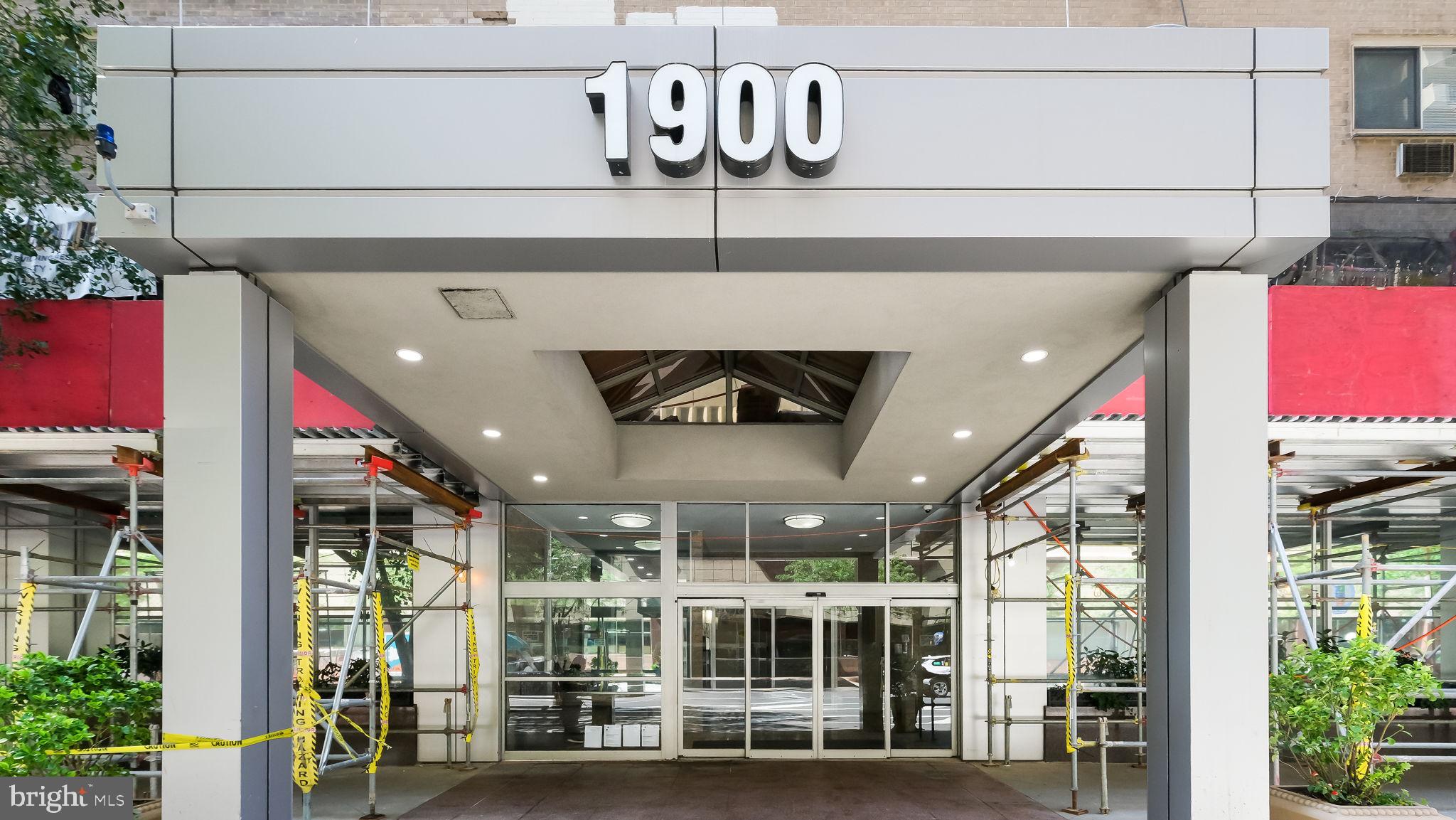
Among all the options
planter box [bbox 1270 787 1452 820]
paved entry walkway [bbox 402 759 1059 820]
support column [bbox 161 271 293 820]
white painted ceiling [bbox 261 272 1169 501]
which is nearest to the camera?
support column [bbox 161 271 293 820]

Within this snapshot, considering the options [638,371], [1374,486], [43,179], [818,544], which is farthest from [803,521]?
[43,179]

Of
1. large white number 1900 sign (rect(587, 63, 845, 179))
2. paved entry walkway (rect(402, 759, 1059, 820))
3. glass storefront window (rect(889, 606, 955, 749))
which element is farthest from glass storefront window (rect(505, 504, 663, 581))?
large white number 1900 sign (rect(587, 63, 845, 179))

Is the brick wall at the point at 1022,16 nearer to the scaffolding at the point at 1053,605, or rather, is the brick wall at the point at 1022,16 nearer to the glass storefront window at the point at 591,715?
the scaffolding at the point at 1053,605

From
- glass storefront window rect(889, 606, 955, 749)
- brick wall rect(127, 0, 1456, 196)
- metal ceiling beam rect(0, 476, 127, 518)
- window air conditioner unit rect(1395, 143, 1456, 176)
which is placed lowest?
glass storefront window rect(889, 606, 955, 749)

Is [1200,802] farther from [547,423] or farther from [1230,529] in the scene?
[547,423]

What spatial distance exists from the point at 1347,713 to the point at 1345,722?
2.4 inches

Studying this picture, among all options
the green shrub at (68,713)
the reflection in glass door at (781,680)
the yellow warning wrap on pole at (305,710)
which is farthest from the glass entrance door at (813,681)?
the green shrub at (68,713)

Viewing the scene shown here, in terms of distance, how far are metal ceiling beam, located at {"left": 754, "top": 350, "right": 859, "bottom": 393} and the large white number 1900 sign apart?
5.25 m

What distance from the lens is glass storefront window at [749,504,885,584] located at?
13883 mm

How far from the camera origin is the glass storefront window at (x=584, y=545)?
13875 millimetres

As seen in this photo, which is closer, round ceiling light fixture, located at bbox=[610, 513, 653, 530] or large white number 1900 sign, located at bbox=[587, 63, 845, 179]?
large white number 1900 sign, located at bbox=[587, 63, 845, 179]

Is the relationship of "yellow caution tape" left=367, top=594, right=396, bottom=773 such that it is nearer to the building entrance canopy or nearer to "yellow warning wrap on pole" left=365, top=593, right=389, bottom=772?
"yellow warning wrap on pole" left=365, top=593, right=389, bottom=772

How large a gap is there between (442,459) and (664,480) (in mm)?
2563

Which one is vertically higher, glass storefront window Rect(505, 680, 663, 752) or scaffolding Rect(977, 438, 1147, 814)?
scaffolding Rect(977, 438, 1147, 814)
